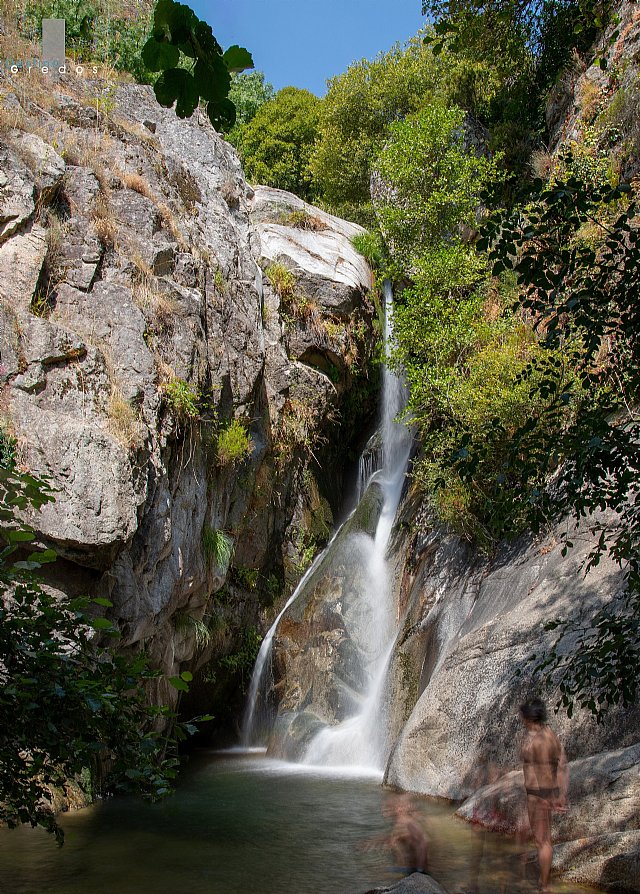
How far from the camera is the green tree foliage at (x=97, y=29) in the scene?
18828 mm

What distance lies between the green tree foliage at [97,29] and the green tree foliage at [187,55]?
16952mm

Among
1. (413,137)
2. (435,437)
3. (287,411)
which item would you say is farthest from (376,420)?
(413,137)

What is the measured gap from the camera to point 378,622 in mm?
14062

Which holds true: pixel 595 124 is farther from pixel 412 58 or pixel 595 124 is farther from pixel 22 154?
pixel 412 58

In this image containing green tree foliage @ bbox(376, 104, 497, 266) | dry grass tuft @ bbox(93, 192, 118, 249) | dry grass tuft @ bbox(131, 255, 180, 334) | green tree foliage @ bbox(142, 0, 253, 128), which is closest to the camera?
green tree foliage @ bbox(142, 0, 253, 128)

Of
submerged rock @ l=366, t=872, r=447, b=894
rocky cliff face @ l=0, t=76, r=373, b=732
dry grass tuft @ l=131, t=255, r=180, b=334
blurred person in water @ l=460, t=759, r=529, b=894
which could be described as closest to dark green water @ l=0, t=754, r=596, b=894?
blurred person in water @ l=460, t=759, r=529, b=894

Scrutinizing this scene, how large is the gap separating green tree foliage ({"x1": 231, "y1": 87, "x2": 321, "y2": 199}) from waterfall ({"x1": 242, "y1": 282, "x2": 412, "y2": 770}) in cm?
1360

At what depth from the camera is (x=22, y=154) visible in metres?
11.2

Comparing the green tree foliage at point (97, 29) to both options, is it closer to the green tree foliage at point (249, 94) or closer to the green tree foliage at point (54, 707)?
the green tree foliage at point (249, 94)

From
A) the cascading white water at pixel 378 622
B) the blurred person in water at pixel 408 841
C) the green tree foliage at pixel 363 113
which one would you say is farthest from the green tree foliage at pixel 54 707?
the green tree foliage at pixel 363 113

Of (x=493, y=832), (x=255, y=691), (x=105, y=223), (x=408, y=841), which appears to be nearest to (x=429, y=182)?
(x=105, y=223)

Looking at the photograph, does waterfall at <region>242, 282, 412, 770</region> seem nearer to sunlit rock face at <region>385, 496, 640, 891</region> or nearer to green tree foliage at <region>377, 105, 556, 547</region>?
sunlit rock face at <region>385, 496, 640, 891</region>

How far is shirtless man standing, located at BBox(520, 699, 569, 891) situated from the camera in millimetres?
6215

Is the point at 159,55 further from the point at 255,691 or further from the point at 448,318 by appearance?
the point at 255,691
